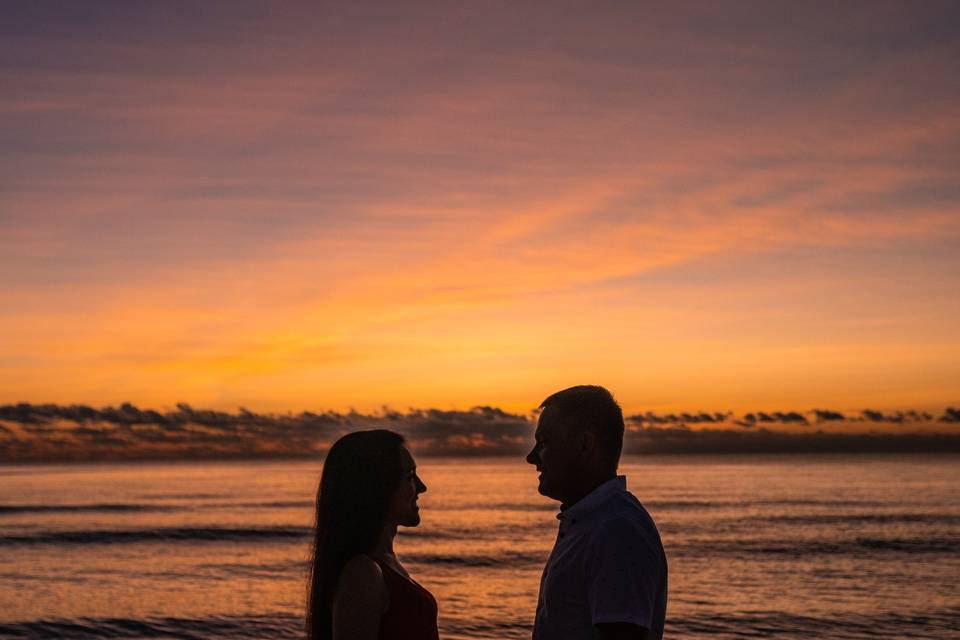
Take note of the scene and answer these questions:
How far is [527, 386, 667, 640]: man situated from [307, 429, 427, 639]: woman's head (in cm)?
60

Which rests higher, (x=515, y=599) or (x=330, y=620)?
(x=330, y=620)

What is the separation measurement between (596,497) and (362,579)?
958 mm

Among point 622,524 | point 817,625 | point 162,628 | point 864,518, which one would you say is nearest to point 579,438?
point 622,524

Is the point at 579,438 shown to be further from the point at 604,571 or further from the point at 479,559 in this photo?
the point at 479,559

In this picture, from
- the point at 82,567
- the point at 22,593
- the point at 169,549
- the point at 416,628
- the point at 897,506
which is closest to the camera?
the point at 416,628

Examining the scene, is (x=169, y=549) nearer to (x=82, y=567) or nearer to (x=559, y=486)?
(x=82, y=567)

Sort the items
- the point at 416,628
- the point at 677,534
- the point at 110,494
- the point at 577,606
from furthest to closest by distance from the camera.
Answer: the point at 110,494 < the point at 677,534 < the point at 416,628 < the point at 577,606

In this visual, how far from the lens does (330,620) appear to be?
3.72 metres

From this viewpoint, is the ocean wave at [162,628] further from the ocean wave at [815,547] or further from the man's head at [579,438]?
the ocean wave at [815,547]

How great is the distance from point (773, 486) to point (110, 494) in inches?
2430

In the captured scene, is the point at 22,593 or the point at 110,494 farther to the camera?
the point at 110,494

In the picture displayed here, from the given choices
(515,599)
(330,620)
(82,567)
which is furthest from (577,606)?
(82,567)

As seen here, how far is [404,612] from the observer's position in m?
3.66

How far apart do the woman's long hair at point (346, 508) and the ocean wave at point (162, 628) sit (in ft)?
53.4
